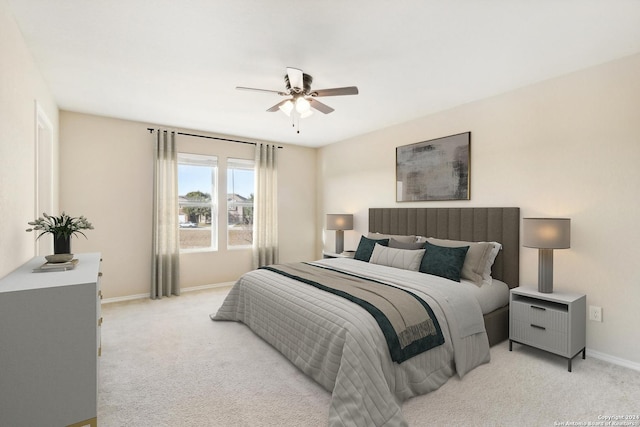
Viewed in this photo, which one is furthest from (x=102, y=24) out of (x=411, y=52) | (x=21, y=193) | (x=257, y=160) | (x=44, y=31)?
(x=257, y=160)

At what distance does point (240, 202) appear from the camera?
5.63 metres

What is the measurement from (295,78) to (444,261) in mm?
2310

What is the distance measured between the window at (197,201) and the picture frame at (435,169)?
9.96 feet

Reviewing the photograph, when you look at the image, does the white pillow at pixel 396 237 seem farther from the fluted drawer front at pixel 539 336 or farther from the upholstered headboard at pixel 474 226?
the fluted drawer front at pixel 539 336

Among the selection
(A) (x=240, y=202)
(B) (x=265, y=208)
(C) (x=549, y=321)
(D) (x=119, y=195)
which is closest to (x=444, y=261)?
(C) (x=549, y=321)

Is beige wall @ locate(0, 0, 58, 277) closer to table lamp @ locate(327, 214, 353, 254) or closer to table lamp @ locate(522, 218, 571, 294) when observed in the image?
table lamp @ locate(327, 214, 353, 254)

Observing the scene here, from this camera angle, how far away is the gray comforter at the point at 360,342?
1.92m

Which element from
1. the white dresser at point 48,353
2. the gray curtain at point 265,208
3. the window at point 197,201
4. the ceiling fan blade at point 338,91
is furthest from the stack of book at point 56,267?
the gray curtain at point 265,208

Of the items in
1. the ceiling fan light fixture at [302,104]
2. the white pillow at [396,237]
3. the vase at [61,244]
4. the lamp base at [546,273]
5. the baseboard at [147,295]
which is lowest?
the baseboard at [147,295]

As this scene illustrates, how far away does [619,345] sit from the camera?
2.71m

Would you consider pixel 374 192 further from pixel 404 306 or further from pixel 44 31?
pixel 44 31

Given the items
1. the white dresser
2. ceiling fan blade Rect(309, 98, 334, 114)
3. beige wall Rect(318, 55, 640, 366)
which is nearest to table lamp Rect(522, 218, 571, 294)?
beige wall Rect(318, 55, 640, 366)

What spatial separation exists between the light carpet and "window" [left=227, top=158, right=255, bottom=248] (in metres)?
2.52

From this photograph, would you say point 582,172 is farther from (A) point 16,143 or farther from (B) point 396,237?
(A) point 16,143
